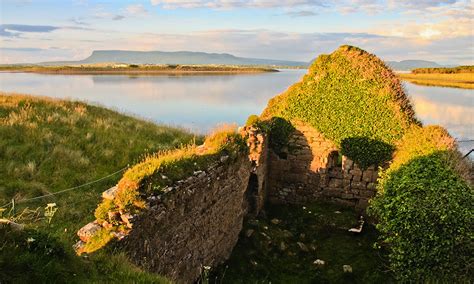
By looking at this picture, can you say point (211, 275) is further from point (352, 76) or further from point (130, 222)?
point (352, 76)

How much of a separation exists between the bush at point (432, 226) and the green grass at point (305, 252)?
86cm

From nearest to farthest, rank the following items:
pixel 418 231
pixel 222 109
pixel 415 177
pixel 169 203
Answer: pixel 169 203
pixel 418 231
pixel 415 177
pixel 222 109

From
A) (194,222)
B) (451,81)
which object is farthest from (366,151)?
(451,81)

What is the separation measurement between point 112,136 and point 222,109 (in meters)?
25.7

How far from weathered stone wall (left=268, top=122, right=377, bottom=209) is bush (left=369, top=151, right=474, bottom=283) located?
3.19 metres

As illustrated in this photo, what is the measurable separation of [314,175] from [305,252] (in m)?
3.50

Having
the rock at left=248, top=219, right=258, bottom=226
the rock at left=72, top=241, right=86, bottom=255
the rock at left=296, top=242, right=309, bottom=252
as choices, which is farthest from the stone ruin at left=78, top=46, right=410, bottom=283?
the rock at left=296, top=242, right=309, bottom=252

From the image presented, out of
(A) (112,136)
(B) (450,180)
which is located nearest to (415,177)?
(B) (450,180)

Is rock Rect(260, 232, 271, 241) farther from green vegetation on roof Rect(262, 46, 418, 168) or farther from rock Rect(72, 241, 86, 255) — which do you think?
rock Rect(72, 241, 86, 255)

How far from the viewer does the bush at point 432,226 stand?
8.88 metres

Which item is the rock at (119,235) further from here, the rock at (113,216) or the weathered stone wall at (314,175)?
the weathered stone wall at (314,175)

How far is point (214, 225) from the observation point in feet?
31.0

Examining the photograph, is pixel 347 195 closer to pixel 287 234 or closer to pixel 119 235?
pixel 287 234

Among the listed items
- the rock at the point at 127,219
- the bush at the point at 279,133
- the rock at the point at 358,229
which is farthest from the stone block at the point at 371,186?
the rock at the point at 127,219
